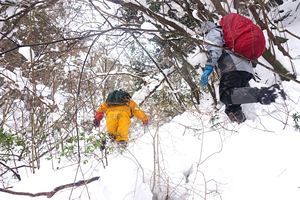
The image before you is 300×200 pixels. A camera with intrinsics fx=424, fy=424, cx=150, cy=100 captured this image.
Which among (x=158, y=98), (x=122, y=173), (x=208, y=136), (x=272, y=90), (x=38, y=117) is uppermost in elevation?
(x=158, y=98)

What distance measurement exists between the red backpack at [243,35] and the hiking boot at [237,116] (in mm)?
572

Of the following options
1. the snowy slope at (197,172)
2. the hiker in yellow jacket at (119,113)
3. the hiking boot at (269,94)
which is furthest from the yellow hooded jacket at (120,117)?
the snowy slope at (197,172)

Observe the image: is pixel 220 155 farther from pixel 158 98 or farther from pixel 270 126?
pixel 158 98

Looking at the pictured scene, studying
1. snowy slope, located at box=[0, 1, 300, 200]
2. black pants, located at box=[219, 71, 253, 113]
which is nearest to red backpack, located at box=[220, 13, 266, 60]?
black pants, located at box=[219, 71, 253, 113]

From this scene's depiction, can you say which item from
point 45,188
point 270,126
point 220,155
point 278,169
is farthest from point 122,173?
point 270,126

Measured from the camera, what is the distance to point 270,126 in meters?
3.46

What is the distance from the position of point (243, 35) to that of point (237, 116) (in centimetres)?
84

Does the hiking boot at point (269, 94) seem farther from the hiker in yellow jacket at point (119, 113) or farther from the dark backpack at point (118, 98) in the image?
the dark backpack at point (118, 98)

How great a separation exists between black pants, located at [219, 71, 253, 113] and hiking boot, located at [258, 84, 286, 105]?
1.11 ft

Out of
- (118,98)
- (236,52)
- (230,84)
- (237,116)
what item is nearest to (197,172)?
(237,116)

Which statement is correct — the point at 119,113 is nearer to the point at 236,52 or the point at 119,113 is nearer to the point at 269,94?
the point at 236,52

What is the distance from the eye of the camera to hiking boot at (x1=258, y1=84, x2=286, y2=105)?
4.12 m

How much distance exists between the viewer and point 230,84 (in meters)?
4.57

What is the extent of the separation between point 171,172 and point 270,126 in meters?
1.38
